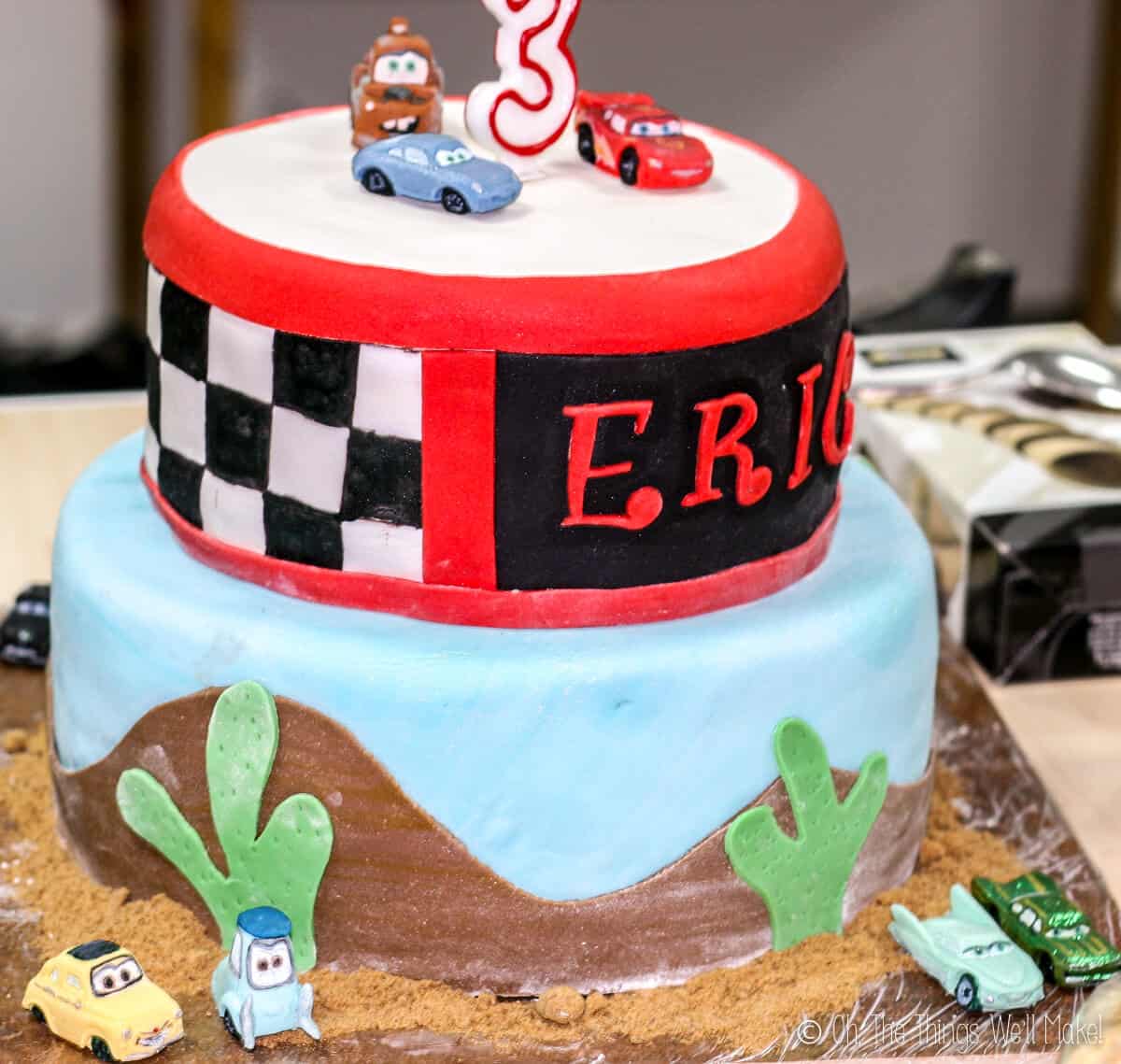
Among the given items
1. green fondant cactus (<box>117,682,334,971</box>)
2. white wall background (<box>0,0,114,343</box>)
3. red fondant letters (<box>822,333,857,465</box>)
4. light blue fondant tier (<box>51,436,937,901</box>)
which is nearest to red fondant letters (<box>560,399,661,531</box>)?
light blue fondant tier (<box>51,436,937,901</box>)

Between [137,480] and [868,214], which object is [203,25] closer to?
[868,214]

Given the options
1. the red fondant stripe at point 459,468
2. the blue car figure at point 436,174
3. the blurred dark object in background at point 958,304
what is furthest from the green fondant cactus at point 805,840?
the blurred dark object in background at point 958,304

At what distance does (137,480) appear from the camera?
2365 millimetres

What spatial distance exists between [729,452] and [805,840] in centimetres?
41

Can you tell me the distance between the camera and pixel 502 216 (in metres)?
2.09

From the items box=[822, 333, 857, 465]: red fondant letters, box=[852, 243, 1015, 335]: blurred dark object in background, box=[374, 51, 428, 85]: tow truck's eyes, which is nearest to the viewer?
box=[822, 333, 857, 465]: red fondant letters

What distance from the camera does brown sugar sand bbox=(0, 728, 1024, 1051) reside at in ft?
6.61

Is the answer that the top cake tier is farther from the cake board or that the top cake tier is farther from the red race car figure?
the cake board

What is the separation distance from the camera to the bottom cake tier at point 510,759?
1.99 metres

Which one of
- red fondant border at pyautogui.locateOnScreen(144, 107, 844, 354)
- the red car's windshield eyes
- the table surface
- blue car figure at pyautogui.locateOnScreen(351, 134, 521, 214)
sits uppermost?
the red car's windshield eyes

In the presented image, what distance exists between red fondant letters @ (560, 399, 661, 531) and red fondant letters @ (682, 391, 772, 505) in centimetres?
5

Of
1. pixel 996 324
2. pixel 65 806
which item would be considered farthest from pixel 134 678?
pixel 996 324

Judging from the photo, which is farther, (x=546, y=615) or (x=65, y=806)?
(x=65, y=806)

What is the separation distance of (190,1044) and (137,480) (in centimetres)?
69
